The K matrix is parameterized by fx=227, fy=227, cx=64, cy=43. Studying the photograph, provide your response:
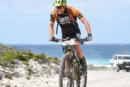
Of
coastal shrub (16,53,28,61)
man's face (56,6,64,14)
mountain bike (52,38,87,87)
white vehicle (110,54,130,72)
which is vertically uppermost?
man's face (56,6,64,14)

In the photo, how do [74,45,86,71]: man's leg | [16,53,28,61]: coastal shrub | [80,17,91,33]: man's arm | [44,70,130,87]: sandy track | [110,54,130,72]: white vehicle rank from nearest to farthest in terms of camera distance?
[80,17,91,33]: man's arm → [74,45,86,71]: man's leg → [44,70,130,87]: sandy track → [16,53,28,61]: coastal shrub → [110,54,130,72]: white vehicle

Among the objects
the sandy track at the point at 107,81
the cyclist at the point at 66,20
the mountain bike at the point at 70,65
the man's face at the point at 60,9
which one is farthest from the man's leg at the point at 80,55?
the sandy track at the point at 107,81

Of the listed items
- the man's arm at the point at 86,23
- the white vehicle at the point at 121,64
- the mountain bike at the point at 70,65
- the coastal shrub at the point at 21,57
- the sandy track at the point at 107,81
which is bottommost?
the white vehicle at the point at 121,64

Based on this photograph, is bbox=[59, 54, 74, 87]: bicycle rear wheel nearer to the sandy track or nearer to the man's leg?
the man's leg

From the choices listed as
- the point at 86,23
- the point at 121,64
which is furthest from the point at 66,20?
the point at 121,64

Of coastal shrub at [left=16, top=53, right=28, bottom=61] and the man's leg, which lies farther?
coastal shrub at [left=16, top=53, right=28, bottom=61]

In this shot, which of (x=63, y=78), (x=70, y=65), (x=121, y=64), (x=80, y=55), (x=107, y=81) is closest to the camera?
(x=63, y=78)

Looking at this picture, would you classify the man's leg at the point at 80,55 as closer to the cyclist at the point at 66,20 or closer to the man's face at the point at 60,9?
the cyclist at the point at 66,20

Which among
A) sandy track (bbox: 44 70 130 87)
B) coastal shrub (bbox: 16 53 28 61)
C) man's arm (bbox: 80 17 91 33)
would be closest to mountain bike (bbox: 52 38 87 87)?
man's arm (bbox: 80 17 91 33)

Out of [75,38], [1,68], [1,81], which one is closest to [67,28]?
[75,38]

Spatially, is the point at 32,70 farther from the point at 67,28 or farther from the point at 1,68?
the point at 67,28

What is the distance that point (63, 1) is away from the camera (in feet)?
19.1

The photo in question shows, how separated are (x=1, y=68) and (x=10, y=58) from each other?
1.82 m

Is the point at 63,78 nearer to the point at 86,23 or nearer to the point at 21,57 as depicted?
the point at 86,23
